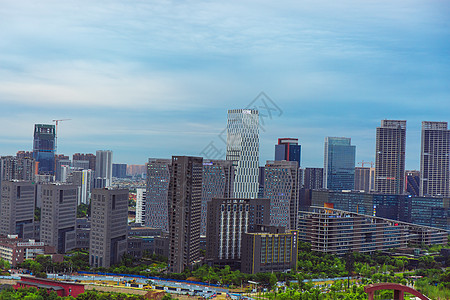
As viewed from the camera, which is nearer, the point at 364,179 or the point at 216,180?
the point at 216,180

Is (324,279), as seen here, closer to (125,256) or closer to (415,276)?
(415,276)

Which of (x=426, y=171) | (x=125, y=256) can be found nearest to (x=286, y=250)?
(x=125, y=256)

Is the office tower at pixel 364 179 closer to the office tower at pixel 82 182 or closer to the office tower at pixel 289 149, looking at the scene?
the office tower at pixel 289 149

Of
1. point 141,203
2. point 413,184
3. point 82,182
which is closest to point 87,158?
point 82,182

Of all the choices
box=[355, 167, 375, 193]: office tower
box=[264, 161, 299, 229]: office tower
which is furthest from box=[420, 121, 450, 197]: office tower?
box=[264, 161, 299, 229]: office tower

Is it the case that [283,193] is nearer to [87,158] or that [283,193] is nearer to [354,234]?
[354,234]
